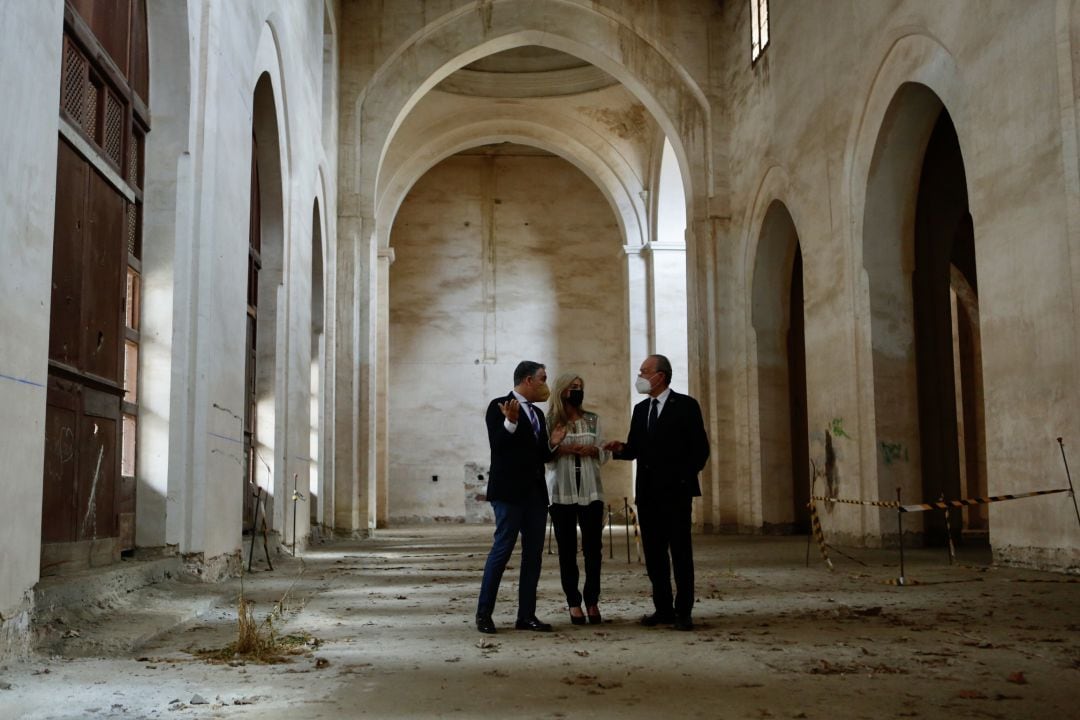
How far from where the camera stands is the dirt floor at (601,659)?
436 cm

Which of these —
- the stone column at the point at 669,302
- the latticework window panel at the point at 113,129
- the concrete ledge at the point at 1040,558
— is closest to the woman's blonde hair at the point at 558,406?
the latticework window panel at the point at 113,129

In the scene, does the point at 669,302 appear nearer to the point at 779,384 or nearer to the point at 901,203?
the point at 779,384

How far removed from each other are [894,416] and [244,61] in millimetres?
8948

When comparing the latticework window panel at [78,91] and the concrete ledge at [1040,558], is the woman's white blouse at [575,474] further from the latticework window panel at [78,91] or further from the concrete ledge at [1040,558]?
the concrete ledge at [1040,558]

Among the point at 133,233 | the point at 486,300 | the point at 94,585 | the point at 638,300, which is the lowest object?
the point at 94,585

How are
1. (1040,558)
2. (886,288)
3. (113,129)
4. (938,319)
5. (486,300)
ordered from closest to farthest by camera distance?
(113,129)
(1040,558)
(886,288)
(938,319)
(486,300)

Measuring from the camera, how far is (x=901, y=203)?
47.7 feet

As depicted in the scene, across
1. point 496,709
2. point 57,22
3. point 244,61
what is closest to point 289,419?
point 244,61

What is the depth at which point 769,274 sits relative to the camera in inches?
770

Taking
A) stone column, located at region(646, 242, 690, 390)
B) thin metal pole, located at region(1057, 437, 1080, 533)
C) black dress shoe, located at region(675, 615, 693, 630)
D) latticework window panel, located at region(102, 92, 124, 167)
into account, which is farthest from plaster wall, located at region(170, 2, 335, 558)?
stone column, located at region(646, 242, 690, 390)

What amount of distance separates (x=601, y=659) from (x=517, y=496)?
1.36 metres

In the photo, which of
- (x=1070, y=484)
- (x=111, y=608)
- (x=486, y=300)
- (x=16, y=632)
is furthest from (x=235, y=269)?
(x=486, y=300)

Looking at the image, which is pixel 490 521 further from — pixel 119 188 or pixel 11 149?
pixel 11 149

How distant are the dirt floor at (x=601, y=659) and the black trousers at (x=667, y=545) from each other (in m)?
0.30
